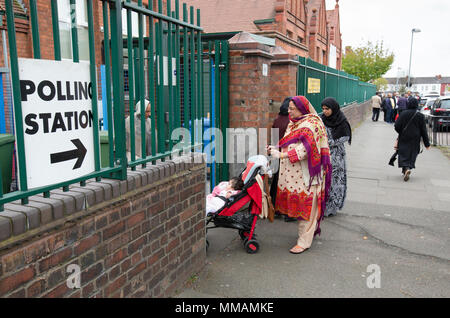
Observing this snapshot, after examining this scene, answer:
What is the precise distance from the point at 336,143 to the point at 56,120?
14.7 ft

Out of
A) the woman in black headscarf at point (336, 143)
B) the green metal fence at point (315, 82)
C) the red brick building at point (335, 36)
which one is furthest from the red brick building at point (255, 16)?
the woman in black headscarf at point (336, 143)

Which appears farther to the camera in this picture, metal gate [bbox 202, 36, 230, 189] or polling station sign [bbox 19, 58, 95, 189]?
metal gate [bbox 202, 36, 230, 189]

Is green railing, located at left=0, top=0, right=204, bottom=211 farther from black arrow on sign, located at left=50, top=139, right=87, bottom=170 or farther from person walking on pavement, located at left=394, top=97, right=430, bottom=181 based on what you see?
person walking on pavement, located at left=394, top=97, right=430, bottom=181

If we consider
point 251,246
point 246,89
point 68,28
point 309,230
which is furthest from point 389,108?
point 251,246

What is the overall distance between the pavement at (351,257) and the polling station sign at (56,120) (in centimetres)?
181

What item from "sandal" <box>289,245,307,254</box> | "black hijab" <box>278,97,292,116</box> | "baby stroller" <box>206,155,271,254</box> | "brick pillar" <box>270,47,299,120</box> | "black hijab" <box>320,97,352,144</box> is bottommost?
"sandal" <box>289,245,307,254</box>

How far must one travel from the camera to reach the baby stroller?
443cm

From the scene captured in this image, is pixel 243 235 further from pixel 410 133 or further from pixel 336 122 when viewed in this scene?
pixel 410 133

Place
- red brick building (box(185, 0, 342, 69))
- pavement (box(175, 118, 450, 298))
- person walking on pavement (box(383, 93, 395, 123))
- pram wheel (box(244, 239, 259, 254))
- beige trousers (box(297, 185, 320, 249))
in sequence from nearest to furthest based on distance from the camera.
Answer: pavement (box(175, 118, 450, 298))
pram wheel (box(244, 239, 259, 254))
beige trousers (box(297, 185, 320, 249))
red brick building (box(185, 0, 342, 69))
person walking on pavement (box(383, 93, 395, 123))

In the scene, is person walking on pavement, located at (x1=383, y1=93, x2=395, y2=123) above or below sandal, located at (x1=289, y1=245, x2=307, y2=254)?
above

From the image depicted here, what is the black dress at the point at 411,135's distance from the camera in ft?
27.6

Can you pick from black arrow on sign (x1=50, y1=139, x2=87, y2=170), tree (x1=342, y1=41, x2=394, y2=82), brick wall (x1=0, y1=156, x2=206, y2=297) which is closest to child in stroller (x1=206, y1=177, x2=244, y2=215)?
brick wall (x1=0, y1=156, x2=206, y2=297)

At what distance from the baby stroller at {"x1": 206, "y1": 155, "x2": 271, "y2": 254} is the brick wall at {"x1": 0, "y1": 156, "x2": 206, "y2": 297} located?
1.41 feet

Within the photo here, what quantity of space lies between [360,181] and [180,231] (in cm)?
605
